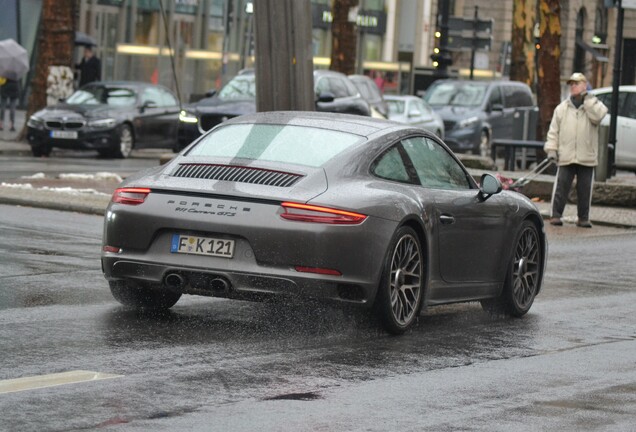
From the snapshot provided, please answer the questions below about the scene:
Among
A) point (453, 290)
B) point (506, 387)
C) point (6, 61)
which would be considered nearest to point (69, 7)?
point (6, 61)

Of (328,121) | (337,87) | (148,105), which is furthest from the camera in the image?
(148,105)

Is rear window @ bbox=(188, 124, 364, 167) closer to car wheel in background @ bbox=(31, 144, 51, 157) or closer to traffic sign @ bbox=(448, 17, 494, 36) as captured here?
car wheel in background @ bbox=(31, 144, 51, 157)

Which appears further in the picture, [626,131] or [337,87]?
[337,87]

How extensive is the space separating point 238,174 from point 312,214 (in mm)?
618

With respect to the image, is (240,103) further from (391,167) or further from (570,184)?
(391,167)

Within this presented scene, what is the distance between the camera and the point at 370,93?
121 feet

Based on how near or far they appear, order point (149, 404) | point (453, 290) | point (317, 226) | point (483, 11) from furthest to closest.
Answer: point (483, 11)
point (453, 290)
point (317, 226)
point (149, 404)

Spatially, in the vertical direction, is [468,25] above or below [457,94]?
above

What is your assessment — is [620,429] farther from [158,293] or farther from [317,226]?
[158,293]

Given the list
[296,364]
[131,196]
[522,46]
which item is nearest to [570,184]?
[131,196]

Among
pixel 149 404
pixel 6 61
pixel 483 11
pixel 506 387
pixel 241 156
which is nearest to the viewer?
pixel 149 404

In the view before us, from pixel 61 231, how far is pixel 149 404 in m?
8.86

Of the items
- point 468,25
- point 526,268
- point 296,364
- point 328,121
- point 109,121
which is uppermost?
point 468,25

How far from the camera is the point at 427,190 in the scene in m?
10.6
